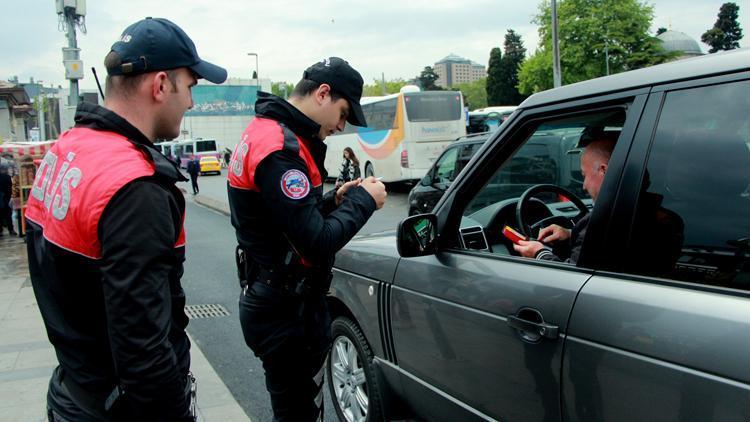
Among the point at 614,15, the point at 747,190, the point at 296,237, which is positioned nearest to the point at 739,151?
the point at 747,190

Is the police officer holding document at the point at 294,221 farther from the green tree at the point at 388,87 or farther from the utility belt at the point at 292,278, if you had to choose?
the green tree at the point at 388,87

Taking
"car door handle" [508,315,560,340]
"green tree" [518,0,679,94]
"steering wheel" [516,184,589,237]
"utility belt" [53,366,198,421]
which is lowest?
"utility belt" [53,366,198,421]

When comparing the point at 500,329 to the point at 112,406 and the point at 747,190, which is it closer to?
the point at 747,190

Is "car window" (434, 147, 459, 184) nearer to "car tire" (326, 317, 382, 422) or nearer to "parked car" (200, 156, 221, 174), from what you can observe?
"car tire" (326, 317, 382, 422)

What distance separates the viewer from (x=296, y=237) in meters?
2.26

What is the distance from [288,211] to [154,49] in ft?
2.56

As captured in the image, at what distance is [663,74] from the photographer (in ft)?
5.90

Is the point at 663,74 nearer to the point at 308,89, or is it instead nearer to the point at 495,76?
→ the point at 308,89

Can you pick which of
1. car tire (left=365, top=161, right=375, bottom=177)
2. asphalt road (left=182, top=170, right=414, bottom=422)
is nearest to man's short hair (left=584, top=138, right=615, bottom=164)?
asphalt road (left=182, top=170, right=414, bottom=422)

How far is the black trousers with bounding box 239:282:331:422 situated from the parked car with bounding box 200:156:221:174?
4067 cm

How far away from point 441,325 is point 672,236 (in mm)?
1011

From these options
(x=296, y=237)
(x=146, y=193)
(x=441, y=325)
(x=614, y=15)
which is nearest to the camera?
(x=146, y=193)

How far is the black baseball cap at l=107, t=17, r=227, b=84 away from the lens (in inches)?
64.6

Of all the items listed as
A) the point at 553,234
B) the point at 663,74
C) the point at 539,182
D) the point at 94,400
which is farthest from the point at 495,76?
the point at 94,400
